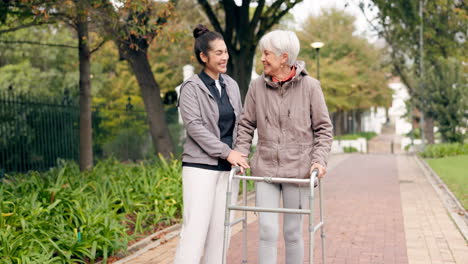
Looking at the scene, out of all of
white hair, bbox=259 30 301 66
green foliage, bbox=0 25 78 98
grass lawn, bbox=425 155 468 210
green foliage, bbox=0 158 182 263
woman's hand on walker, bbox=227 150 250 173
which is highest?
green foliage, bbox=0 25 78 98

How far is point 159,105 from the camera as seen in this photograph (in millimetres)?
12797

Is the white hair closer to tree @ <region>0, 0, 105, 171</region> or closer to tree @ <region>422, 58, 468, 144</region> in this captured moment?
tree @ <region>0, 0, 105, 171</region>

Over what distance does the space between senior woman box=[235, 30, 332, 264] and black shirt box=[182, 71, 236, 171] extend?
137mm

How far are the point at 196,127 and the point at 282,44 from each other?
0.76 m

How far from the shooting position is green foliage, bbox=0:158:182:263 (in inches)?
209

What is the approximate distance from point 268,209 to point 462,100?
75.5 feet

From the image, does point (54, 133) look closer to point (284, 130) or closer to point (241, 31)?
point (241, 31)

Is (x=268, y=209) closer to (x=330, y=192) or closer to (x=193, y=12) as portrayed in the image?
(x=330, y=192)

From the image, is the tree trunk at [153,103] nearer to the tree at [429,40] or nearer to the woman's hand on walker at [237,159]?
the woman's hand on walker at [237,159]

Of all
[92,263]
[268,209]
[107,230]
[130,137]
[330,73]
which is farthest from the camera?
[330,73]

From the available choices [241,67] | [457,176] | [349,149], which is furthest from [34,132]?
[349,149]

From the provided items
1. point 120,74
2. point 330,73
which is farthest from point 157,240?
point 330,73

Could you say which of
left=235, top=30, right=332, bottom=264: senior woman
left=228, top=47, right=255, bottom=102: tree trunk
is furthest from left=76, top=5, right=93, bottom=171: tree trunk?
left=235, top=30, right=332, bottom=264: senior woman

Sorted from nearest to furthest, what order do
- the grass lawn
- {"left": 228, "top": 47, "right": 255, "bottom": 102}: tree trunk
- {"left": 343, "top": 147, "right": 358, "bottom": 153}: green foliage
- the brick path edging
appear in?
the brick path edging
the grass lawn
{"left": 228, "top": 47, "right": 255, "bottom": 102}: tree trunk
{"left": 343, "top": 147, "right": 358, "bottom": 153}: green foliage
